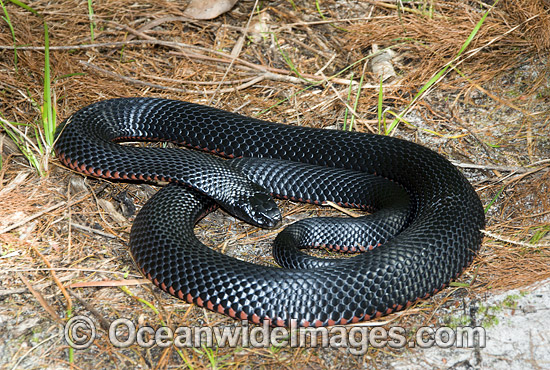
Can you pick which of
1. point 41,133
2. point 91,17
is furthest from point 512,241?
point 91,17

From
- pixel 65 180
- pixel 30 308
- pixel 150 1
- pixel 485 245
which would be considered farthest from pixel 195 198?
pixel 150 1

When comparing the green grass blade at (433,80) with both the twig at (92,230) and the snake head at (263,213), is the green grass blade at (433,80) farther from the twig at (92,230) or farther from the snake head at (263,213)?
the twig at (92,230)

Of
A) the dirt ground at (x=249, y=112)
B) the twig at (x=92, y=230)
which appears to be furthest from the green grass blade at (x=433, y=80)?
the twig at (x=92, y=230)

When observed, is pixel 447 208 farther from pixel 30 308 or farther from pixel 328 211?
pixel 30 308

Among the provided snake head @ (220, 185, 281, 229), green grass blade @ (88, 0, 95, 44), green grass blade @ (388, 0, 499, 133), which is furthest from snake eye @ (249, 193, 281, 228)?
green grass blade @ (88, 0, 95, 44)

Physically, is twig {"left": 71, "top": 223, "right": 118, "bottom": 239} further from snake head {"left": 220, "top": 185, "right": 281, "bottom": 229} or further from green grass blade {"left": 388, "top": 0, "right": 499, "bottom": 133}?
green grass blade {"left": 388, "top": 0, "right": 499, "bottom": 133}

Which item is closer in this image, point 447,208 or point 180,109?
point 447,208

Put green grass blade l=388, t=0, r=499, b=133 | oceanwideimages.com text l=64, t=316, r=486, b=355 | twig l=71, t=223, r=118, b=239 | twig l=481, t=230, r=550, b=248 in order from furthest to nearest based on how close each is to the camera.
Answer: green grass blade l=388, t=0, r=499, b=133
twig l=71, t=223, r=118, b=239
twig l=481, t=230, r=550, b=248
oceanwideimages.com text l=64, t=316, r=486, b=355
